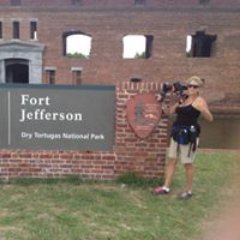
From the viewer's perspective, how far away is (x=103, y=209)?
5.36 m

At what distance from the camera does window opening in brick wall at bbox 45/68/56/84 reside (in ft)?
100

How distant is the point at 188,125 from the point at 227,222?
139 centimetres

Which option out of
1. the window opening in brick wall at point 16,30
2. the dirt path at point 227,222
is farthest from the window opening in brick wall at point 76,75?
the dirt path at point 227,222

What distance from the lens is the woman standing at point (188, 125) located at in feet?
19.4

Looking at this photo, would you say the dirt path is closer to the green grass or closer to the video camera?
the green grass

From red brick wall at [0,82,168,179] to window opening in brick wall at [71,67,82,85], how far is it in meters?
23.7

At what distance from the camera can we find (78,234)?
14.7 feet

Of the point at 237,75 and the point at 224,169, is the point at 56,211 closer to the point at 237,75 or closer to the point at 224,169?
the point at 224,169

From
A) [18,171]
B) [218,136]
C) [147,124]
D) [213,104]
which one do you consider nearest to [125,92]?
[147,124]

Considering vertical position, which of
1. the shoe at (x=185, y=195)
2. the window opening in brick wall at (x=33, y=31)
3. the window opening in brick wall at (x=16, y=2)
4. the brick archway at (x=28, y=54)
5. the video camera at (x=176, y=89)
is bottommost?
the shoe at (x=185, y=195)

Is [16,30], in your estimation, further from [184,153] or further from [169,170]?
[184,153]

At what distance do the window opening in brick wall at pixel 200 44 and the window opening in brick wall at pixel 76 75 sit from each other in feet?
24.4

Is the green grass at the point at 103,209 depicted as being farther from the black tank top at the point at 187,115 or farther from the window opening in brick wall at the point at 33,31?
the window opening in brick wall at the point at 33,31

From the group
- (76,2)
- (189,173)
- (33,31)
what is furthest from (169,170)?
(33,31)
